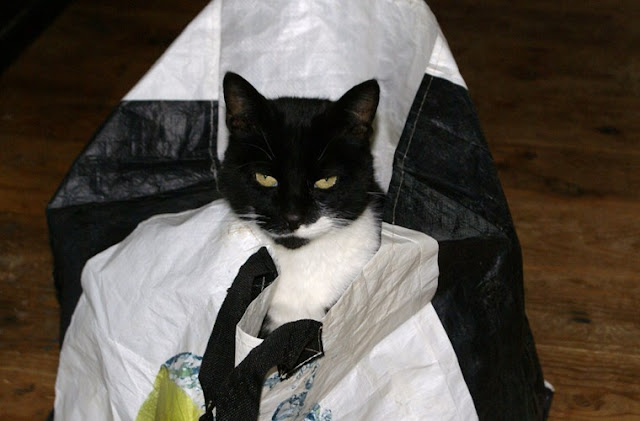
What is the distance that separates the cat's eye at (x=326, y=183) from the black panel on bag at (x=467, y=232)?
11 cm

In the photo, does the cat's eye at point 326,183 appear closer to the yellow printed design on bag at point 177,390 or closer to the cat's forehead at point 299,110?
the cat's forehead at point 299,110

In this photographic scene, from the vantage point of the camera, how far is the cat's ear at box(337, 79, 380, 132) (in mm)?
777

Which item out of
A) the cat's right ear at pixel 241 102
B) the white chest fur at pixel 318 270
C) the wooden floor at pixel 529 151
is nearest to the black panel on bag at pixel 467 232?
the white chest fur at pixel 318 270

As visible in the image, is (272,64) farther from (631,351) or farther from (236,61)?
(631,351)

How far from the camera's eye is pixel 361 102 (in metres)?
0.79

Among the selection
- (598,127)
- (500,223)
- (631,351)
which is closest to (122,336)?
(500,223)

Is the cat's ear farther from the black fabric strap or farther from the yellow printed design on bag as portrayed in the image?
the yellow printed design on bag

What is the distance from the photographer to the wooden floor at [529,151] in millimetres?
1236

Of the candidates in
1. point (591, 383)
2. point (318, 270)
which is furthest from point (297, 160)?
point (591, 383)

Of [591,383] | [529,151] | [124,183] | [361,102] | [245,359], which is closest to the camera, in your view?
[245,359]

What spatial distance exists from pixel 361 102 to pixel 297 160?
95 millimetres

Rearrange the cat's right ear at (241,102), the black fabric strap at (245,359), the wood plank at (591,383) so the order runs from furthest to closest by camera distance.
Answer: the wood plank at (591,383) → the cat's right ear at (241,102) → the black fabric strap at (245,359)

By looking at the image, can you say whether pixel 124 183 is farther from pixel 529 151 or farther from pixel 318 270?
pixel 529 151

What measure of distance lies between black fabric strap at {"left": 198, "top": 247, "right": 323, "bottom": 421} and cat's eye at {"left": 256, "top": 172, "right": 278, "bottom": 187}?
10 cm
